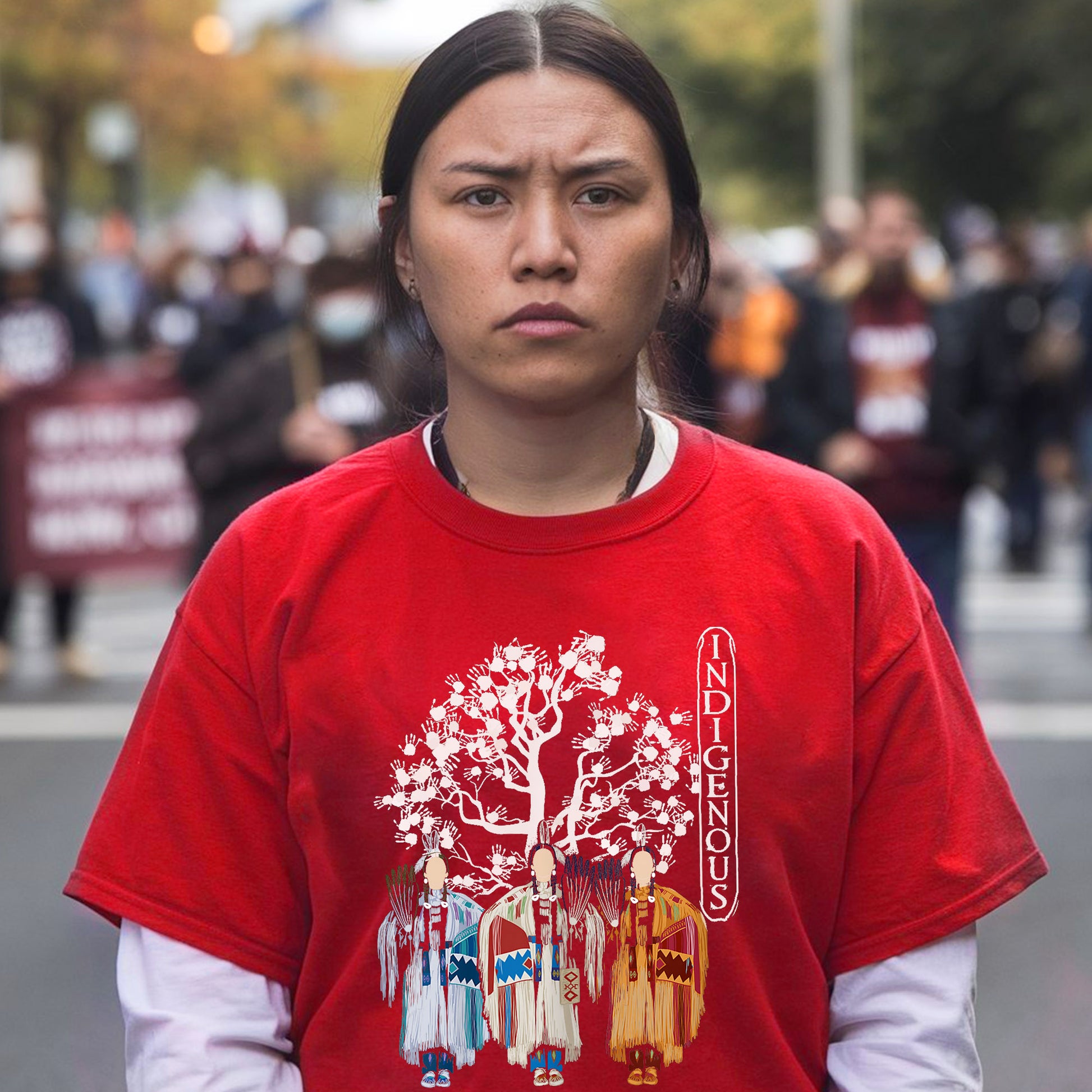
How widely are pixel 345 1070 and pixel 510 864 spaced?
0.81 feet

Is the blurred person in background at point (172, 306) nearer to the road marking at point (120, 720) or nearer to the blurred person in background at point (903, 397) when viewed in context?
the road marking at point (120, 720)

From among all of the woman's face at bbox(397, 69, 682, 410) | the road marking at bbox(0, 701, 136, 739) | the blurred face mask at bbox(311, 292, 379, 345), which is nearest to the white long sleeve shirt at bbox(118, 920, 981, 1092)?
the woman's face at bbox(397, 69, 682, 410)

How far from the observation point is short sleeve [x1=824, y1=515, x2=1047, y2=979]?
81.0 inches

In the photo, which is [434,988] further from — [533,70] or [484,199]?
[533,70]

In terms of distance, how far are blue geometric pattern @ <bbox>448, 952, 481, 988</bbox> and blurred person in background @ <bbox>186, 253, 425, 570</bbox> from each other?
4783 mm

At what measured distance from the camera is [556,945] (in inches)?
81.1

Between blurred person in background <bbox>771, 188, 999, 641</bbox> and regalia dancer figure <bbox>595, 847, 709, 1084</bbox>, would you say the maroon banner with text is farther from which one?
regalia dancer figure <bbox>595, 847, 709, 1084</bbox>

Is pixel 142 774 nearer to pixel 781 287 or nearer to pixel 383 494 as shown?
pixel 383 494

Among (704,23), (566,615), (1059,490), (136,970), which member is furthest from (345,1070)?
(704,23)

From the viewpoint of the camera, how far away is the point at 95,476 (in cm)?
1121

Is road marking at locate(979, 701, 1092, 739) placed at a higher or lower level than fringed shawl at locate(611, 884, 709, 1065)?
lower

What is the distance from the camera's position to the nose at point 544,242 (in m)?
2.01

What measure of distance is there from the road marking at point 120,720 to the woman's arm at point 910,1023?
6337 mm

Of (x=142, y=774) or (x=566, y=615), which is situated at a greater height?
(x=566, y=615)
